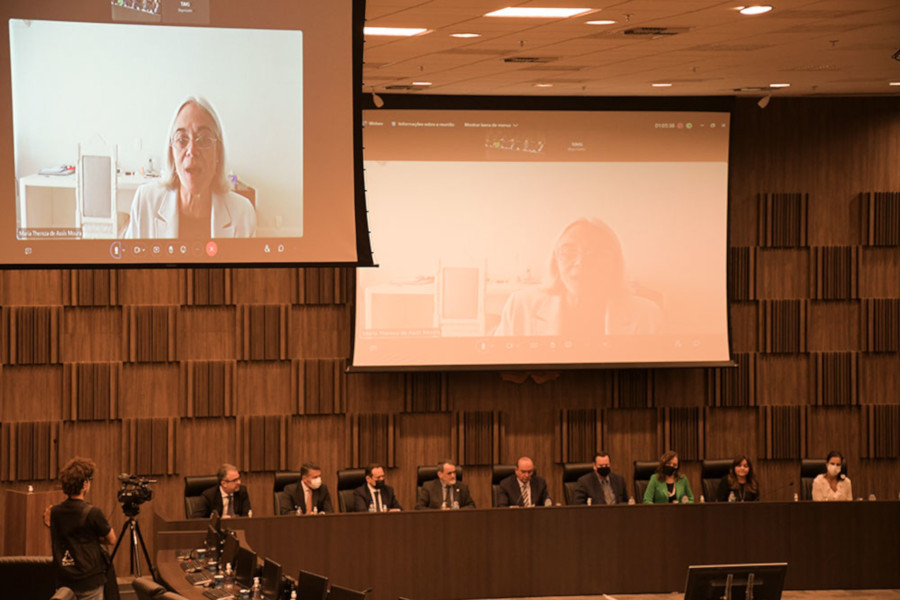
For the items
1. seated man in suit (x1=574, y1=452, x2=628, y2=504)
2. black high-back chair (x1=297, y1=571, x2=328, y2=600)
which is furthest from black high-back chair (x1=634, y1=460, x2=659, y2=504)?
black high-back chair (x1=297, y1=571, x2=328, y2=600)

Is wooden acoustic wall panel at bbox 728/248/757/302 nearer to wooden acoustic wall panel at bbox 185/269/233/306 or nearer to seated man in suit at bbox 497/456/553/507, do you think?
seated man in suit at bbox 497/456/553/507

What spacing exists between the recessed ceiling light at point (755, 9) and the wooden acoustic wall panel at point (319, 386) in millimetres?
5092

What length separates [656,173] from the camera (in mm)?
10844

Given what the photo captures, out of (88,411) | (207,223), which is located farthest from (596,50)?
(88,411)

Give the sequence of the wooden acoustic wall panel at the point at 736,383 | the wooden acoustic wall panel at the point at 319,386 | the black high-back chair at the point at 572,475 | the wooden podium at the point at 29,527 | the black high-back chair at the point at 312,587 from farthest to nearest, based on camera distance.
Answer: the wooden acoustic wall panel at the point at 736,383 < the wooden acoustic wall panel at the point at 319,386 < the black high-back chair at the point at 572,475 < the wooden podium at the point at 29,527 < the black high-back chair at the point at 312,587

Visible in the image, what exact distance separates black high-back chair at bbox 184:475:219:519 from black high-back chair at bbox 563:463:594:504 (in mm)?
2947

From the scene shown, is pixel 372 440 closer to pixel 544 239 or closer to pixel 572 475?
pixel 572 475

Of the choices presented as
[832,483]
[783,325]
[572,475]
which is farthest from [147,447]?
[783,325]

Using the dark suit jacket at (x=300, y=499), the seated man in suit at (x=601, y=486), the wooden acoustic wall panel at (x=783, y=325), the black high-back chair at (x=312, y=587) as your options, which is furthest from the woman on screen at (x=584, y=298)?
the black high-back chair at (x=312, y=587)

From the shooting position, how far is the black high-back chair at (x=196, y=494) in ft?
29.7

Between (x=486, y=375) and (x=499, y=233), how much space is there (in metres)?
1.39

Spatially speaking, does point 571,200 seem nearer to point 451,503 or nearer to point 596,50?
point 596,50

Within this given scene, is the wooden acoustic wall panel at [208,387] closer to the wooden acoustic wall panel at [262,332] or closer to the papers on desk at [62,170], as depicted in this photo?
the wooden acoustic wall panel at [262,332]

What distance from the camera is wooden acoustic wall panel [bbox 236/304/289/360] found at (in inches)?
418
